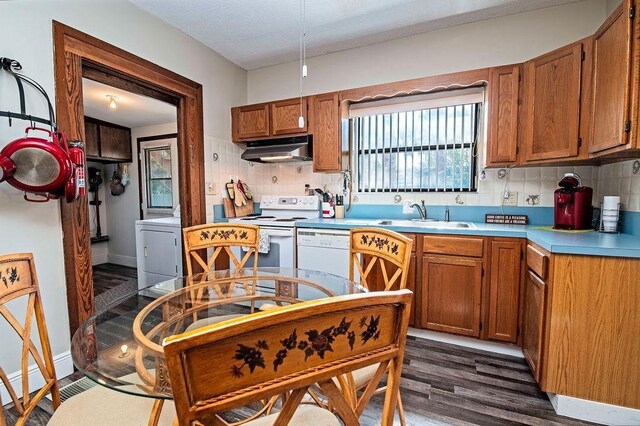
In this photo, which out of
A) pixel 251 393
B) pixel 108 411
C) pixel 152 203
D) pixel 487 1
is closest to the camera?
pixel 251 393

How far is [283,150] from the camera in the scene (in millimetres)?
3016

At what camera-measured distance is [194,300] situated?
1604 mm

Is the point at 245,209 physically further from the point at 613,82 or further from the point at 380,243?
the point at 613,82

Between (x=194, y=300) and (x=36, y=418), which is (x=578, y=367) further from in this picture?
(x=36, y=418)

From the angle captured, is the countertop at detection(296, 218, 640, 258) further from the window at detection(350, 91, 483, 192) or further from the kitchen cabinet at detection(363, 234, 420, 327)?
the window at detection(350, 91, 483, 192)

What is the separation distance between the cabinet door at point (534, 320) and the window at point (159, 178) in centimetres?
477

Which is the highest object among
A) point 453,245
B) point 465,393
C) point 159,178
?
point 159,178

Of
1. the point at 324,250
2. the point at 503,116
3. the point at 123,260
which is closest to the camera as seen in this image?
the point at 503,116

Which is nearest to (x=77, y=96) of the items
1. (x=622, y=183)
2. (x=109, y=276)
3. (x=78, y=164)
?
(x=78, y=164)

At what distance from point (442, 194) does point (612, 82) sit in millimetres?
1374

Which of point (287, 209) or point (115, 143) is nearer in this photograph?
point (287, 209)

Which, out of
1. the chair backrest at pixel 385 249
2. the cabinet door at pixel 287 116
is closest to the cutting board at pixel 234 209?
the cabinet door at pixel 287 116

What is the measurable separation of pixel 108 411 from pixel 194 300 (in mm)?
661

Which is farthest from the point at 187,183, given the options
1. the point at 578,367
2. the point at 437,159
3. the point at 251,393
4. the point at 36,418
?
the point at 578,367
